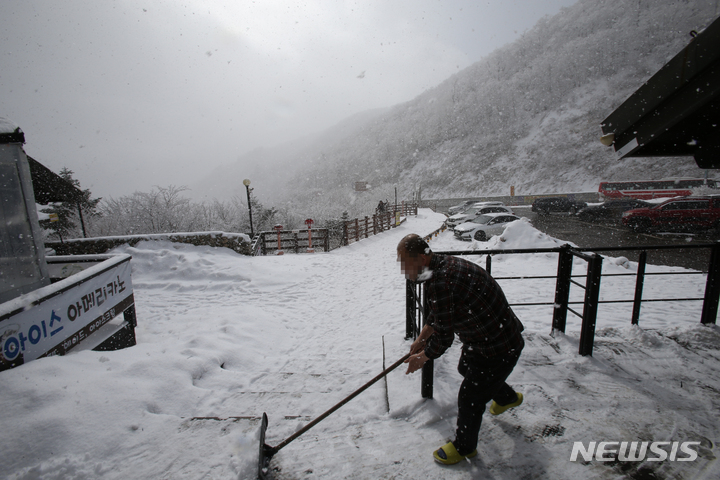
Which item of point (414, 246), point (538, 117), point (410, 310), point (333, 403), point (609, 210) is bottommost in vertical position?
point (333, 403)

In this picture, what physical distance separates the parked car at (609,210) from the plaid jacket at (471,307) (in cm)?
2356

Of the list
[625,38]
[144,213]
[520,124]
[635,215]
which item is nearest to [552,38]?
[625,38]

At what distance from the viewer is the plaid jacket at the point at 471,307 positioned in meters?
1.86

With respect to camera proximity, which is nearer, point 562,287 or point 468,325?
point 468,325

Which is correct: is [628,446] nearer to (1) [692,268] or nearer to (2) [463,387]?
(2) [463,387]

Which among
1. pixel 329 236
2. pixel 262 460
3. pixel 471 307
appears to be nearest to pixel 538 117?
pixel 329 236

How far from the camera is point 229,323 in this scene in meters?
4.89

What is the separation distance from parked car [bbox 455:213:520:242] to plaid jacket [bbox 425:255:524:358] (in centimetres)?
1243

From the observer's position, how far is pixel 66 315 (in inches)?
131

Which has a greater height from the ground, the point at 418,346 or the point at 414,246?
the point at 414,246

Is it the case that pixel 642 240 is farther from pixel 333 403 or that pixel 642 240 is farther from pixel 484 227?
pixel 333 403

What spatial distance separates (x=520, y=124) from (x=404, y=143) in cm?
2939

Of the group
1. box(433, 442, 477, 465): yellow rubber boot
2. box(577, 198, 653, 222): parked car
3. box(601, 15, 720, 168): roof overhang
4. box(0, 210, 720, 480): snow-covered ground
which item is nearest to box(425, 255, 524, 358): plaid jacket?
box(433, 442, 477, 465): yellow rubber boot

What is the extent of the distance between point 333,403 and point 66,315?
331cm
